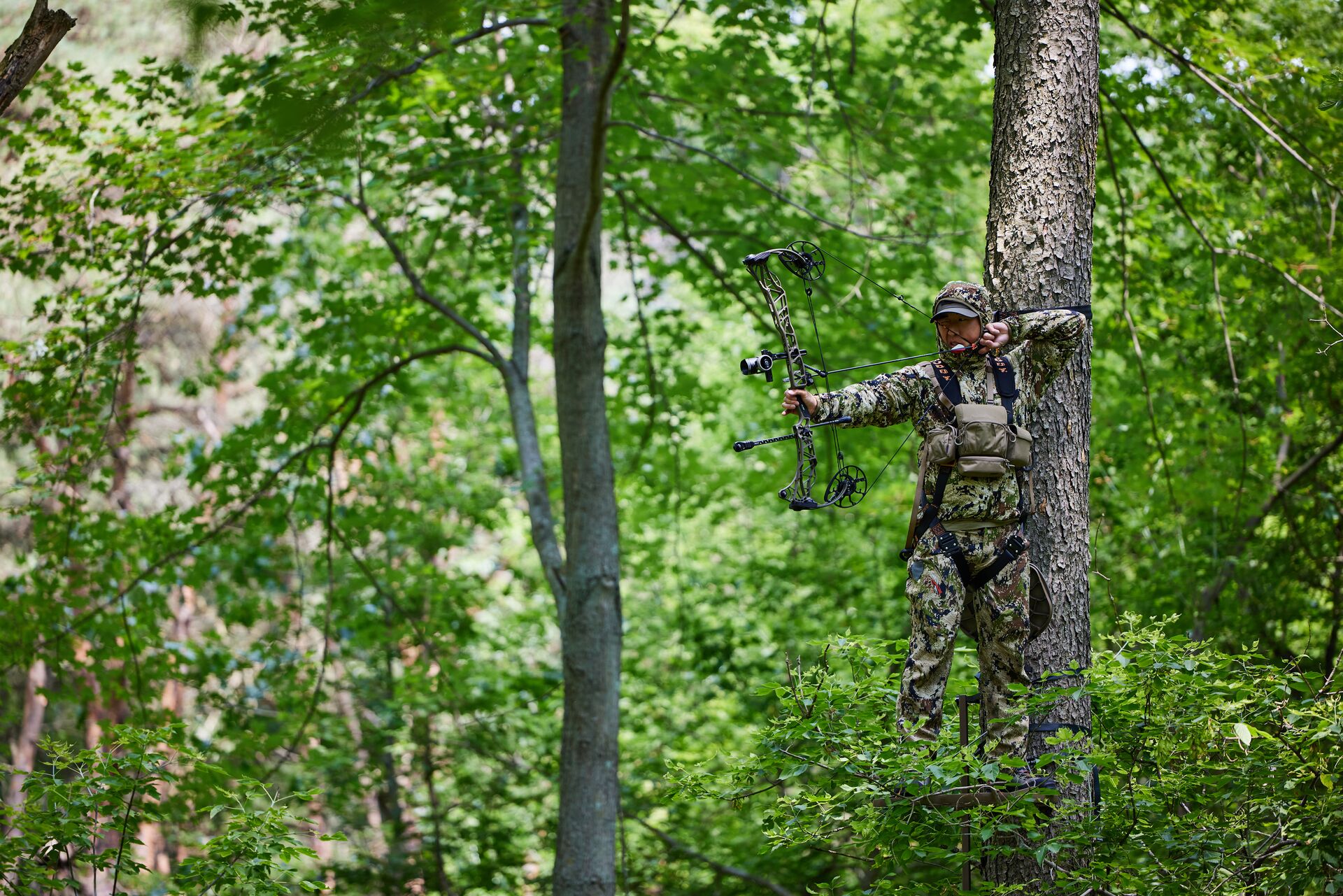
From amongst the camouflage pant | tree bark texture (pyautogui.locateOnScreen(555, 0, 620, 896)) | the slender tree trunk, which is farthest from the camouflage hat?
the slender tree trunk

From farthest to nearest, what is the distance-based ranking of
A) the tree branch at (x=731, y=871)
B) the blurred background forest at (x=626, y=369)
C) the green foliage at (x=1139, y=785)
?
the tree branch at (x=731, y=871) < the blurred background forest at (x=626, y=369) < the green foliage at (x=1139, y=785)

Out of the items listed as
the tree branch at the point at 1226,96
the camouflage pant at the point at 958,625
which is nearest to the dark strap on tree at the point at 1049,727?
the camouflage pant at the point at 958,625

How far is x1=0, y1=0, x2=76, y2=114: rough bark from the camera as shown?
3891mm

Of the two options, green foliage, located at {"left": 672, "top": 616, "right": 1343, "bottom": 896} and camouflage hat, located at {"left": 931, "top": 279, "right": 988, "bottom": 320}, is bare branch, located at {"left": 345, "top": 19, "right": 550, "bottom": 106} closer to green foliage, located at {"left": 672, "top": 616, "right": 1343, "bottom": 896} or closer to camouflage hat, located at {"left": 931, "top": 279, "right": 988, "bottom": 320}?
camouflage hat, located at {"left": 931, "top": 279, "right": 988, "bottom": 320}

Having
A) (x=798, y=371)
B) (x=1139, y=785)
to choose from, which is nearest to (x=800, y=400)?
(x=798, y=371)

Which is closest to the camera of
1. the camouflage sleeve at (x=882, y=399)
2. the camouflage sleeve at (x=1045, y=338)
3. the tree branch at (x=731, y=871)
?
the camouflage sleeve at (x=882, y=399)

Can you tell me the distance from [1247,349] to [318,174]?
7152 mm

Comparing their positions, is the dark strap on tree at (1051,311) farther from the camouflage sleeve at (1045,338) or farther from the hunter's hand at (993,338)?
the hunter's hand at (993,338)

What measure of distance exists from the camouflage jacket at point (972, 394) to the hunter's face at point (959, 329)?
2.1 inches

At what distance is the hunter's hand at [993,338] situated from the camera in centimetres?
413

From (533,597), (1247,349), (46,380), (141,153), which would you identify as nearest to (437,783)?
(533,597)

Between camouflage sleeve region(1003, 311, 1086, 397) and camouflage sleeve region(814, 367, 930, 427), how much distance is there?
0.41 m

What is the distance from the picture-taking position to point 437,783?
41.5 ft

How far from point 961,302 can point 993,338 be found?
169mm
